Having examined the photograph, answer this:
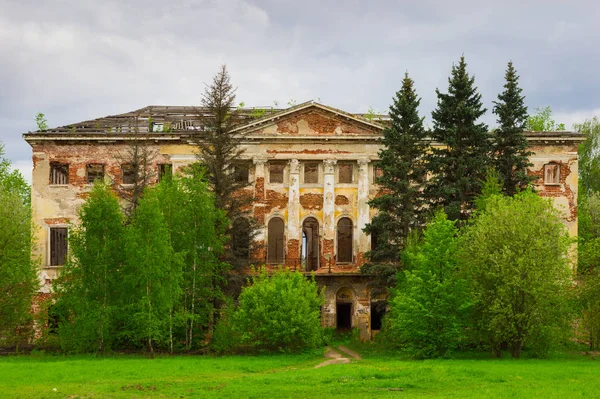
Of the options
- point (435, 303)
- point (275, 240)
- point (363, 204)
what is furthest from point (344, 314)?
point (435, 303)

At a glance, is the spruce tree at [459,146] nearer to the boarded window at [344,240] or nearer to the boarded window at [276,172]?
the boarded window at [344,240]

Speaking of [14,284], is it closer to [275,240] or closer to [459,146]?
[275,240]

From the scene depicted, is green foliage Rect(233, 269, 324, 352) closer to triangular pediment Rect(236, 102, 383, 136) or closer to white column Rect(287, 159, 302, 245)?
white column Rect(287, 159, 302, 245)

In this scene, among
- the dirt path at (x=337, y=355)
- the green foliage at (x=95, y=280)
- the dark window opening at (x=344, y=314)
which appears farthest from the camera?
the dark window opening at (x=344, y=314)

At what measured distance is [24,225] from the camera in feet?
108

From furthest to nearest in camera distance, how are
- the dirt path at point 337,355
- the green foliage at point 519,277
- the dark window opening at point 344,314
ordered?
the dark window opening at point 344,314, the dirt path at point 337,355, the green foliage at point 519,277

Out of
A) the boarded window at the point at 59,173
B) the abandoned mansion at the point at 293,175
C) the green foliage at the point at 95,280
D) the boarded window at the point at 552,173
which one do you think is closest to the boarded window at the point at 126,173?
the abandoned mansion at the point at 293,175

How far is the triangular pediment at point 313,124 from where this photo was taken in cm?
3664

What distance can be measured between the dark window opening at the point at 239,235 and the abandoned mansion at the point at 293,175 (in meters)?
4.00

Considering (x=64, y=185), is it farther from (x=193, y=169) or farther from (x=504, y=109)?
(x=504, y=109)

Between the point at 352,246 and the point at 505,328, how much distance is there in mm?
12991

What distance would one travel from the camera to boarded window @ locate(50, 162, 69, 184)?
37.3m

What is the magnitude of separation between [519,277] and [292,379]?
9866 mm

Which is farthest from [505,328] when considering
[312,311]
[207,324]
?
[207,324]
